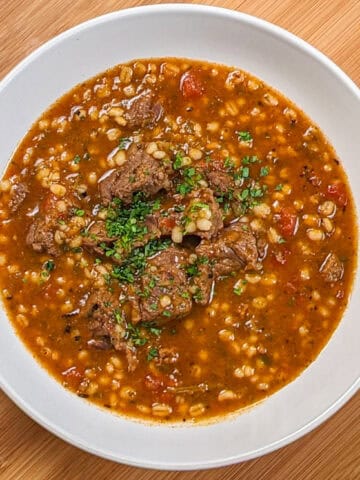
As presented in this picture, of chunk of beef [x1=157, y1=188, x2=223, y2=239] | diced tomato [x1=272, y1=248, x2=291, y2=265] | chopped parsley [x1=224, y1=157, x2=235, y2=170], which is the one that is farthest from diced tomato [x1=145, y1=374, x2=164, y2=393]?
chopped parsley [x1=224, y1=157, x2=235, y2=170]

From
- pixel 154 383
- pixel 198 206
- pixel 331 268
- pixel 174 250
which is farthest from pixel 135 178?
pixel 331 268

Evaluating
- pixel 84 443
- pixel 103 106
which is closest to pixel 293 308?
pixel 84 443

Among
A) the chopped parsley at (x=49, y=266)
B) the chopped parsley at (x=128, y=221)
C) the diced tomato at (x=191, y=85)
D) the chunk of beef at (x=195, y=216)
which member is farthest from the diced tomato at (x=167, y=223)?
the diced tomato at (x=191, y=85)

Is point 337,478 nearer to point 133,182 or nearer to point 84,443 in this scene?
point 84,443

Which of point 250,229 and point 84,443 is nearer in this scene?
point 84,443

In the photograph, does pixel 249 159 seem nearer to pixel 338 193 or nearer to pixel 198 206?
pixel 198 206

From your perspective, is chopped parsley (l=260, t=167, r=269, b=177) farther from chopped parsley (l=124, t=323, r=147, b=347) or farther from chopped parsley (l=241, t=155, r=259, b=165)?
chopped parsley (l=124, t=323, r=147, b=347)

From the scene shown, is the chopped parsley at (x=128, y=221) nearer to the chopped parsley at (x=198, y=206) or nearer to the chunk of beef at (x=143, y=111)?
the chopped parsley at (x=198, y=206)
